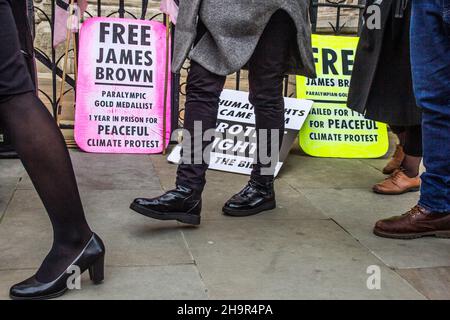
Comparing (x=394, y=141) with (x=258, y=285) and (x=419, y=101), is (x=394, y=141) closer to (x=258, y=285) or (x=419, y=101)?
(x=419, y=101)

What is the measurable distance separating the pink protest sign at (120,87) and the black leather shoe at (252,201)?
1419 millimetres

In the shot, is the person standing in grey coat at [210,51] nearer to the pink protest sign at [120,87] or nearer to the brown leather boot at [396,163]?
the brown leather boot at [396,163]

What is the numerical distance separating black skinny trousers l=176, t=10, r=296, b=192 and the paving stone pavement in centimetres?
30

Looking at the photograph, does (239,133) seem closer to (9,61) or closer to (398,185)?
(398,185)

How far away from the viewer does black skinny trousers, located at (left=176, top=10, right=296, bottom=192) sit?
2.83 m

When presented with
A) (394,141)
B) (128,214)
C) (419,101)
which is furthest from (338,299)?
(394,141)

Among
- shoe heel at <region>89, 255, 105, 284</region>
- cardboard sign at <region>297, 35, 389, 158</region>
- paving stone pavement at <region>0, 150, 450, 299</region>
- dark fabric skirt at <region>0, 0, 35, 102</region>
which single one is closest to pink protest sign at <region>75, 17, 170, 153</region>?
paving stone pavement at <region>0, 150, 450, 299</region>

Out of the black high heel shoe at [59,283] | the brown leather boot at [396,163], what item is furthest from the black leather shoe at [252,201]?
the brown leather boot at [396,163]

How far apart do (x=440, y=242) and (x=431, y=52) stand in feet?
3.00

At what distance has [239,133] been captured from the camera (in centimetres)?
430

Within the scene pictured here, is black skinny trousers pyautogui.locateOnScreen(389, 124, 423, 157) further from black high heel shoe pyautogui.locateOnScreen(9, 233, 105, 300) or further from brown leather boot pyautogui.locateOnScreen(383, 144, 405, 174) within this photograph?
black high heel shoe pyautogui.locateOnScreen(9, 233, 105, 300)

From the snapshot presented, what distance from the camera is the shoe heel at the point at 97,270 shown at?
2.21m

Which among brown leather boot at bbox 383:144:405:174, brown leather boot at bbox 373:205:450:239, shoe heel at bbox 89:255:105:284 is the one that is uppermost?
shoe heel at bbox 89:255:105:284
